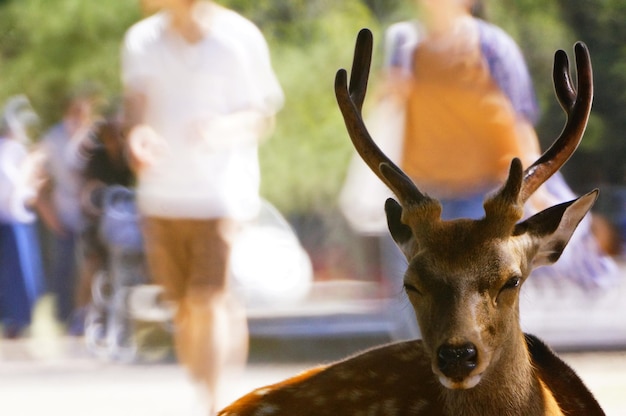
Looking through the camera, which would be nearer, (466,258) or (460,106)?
(466,258)

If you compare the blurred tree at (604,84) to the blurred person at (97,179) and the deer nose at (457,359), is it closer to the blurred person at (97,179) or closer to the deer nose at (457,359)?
the blurred person at (97,179)

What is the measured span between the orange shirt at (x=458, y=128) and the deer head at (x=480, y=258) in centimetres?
160

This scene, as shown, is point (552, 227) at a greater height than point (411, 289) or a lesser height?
greater

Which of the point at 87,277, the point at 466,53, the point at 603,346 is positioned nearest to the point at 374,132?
the point at 466,53

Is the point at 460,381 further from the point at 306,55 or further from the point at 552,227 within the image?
the point at 306,55

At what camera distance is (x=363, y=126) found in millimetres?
3570

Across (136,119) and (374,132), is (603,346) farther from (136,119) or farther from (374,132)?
(136,119)

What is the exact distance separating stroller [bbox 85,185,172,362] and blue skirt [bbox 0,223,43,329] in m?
0.44

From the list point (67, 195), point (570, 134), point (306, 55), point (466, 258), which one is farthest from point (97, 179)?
point (466, 258)

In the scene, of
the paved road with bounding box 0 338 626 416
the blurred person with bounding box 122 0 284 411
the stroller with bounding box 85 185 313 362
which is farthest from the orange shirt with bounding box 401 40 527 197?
the stroller with bounding box 85 185 313 362

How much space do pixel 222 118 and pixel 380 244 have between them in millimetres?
2935

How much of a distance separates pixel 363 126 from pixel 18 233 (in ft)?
17.3

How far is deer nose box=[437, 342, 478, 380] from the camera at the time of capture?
117 inches

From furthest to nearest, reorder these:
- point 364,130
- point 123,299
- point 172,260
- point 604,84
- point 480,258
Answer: point 123,299
point 604,84
point 172,260
point 364,130
point 480,258
